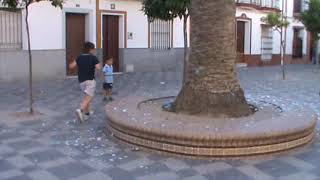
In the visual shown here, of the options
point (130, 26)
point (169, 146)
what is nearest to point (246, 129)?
point (169, 146)

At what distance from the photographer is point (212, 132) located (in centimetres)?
623

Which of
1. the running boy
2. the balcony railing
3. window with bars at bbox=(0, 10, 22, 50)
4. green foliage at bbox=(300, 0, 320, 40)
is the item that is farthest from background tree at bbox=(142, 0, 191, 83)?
green foliage at bbox=(300, 0, 320, 40)

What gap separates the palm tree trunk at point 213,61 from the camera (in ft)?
24.3

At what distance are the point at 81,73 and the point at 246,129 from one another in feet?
11.6

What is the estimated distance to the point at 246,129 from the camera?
6.41 m

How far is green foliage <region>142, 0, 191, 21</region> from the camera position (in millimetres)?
14344

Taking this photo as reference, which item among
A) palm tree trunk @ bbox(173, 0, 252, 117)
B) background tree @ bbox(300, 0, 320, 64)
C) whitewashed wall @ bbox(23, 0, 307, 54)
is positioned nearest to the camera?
palm tree trunk @ bbox(173, 0, 252, 117)

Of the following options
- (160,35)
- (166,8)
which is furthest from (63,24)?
(160,35)

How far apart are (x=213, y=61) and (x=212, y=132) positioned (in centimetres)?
154

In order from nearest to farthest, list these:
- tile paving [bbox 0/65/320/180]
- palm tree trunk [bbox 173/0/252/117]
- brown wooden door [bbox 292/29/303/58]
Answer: tile paving [bbox 0/65/320/180], palm tree trunk [bbox 173/0/252/117], brown wooden door [bbox 292/29/303/58]

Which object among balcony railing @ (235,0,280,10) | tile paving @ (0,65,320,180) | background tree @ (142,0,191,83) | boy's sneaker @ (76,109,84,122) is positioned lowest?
tile paving @ (0,65,320,180)

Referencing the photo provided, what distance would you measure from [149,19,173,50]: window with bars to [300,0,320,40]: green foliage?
7.20 meters

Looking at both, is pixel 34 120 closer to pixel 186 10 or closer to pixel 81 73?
pixel 81 73

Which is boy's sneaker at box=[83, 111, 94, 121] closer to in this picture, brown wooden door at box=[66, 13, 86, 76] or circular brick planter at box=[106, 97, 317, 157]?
circular brick planter at box=[106, 97, 317, 157]
